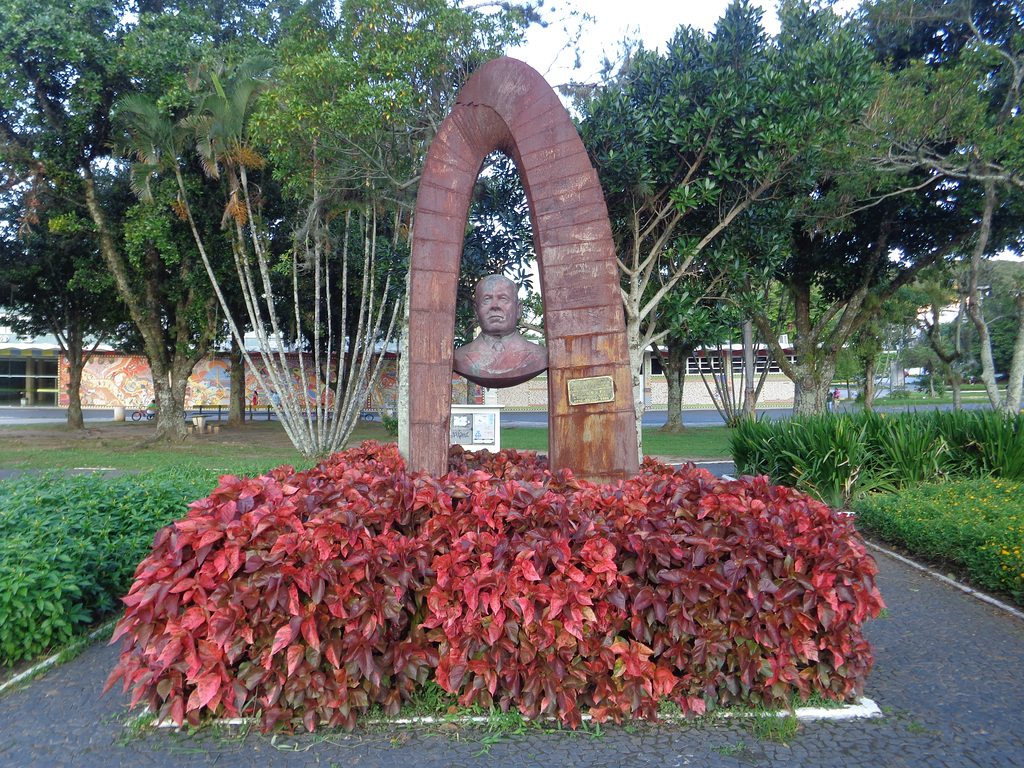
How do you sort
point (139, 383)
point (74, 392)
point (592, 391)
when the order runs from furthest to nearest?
point (139, 383) → point (74, 392) → point (592, 391)

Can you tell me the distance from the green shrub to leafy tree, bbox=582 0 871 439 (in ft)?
13.4

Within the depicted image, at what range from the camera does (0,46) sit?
12875mm

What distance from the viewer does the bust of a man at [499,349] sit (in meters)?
5.12

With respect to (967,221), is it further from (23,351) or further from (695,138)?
(23,351)

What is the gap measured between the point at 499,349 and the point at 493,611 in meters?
2.37

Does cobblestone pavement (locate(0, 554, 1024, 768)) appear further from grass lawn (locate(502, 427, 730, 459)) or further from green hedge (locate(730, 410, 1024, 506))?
grass lawn (locate(502, 427, 730, 459))

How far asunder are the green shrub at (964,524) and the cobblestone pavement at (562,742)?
2055 mm

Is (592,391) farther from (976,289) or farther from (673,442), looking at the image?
(673,442)

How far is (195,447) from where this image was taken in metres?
16.4

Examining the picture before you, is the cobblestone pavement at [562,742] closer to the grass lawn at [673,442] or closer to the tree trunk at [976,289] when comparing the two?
the tree trunk at [976,289]

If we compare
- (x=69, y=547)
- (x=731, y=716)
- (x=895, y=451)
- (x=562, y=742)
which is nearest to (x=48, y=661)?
(x=69, y=547)

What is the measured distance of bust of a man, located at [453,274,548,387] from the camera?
→ 5.12 m

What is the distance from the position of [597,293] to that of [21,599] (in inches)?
161

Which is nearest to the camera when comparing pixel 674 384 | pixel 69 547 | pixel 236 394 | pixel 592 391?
pixel 69 547
